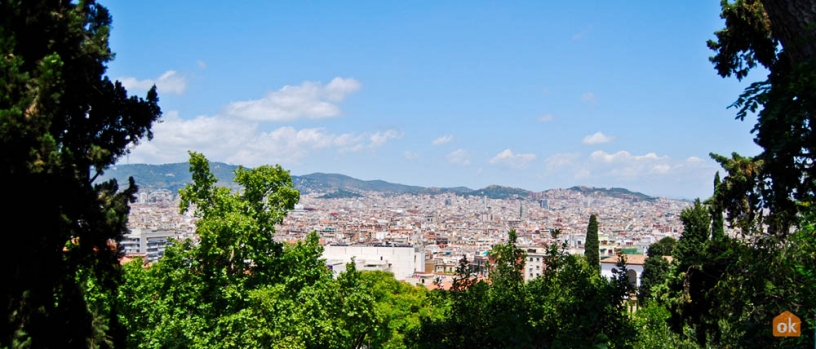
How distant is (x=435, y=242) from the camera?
134m

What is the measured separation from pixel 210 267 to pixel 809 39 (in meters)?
10.4

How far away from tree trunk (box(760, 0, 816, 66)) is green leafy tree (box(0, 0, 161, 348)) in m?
4.81

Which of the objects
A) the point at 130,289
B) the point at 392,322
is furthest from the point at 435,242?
the point at 130,289

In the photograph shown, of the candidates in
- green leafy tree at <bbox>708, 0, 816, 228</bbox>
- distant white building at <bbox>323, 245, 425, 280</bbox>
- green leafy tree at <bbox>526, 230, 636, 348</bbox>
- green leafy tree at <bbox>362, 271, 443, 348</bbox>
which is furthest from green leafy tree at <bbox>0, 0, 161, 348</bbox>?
distant white building at <bbox>323, 245, 425, 280</bbox>

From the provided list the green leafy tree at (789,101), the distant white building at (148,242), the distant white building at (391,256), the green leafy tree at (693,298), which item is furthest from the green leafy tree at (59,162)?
the distant white building at (148,242)

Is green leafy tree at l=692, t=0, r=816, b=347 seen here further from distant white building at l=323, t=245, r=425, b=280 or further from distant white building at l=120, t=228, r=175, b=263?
distant white building at l=120, t=228, r=175, b=263

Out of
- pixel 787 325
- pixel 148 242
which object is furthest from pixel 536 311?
pixel 148 242

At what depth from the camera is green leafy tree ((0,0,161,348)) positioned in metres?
4.91

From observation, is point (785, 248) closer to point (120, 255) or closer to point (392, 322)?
point (120, 255)

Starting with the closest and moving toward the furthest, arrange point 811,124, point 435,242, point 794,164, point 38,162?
point 811,124, point 794,164, point 38,162, point 435,242

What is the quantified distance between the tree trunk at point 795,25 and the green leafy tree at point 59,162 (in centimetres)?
481

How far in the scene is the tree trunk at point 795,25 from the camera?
2814 millimetres

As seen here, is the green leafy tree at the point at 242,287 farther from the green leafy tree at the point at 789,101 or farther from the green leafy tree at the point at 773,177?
the green leafy tree at the point at 789,101

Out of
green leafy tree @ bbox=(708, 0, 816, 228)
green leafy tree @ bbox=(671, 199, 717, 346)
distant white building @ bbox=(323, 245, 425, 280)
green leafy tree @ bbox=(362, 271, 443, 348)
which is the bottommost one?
distant white building @ bbox=(323, 245, 425, 280)
